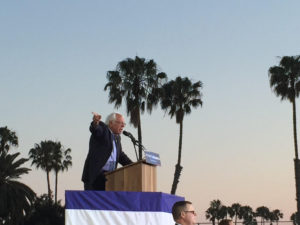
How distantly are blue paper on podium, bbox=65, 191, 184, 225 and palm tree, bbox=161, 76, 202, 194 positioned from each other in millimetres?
37596

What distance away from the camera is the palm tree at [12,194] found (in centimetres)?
5050

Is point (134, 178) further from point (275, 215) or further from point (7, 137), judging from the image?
point (275, 215)

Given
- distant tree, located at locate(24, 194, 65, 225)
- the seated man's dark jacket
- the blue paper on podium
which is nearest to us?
the blue paper on podium

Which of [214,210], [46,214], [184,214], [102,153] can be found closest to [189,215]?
[184,214]

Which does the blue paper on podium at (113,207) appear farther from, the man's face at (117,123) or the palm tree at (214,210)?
the palm tree at (214,210)

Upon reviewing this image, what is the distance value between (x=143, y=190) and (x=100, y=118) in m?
0.98

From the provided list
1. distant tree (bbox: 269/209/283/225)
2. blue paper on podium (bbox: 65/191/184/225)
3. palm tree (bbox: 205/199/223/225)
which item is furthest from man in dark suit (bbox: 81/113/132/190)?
distant tree (bbox: 269/209/283/225)

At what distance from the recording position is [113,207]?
25.1 feet

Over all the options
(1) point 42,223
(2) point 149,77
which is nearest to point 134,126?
(2) point 149,77

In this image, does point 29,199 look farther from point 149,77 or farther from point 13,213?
point 149,77

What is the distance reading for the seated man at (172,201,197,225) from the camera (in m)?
6.00

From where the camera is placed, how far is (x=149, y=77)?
4459cm

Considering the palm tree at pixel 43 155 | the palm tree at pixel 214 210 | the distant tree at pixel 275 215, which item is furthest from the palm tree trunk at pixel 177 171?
the distant tree at pixel 275 215

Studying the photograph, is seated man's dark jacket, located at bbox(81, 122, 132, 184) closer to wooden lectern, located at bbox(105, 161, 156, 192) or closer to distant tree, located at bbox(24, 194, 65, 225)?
wooden lectern, located at bbox(105, 161, 156, 192)
